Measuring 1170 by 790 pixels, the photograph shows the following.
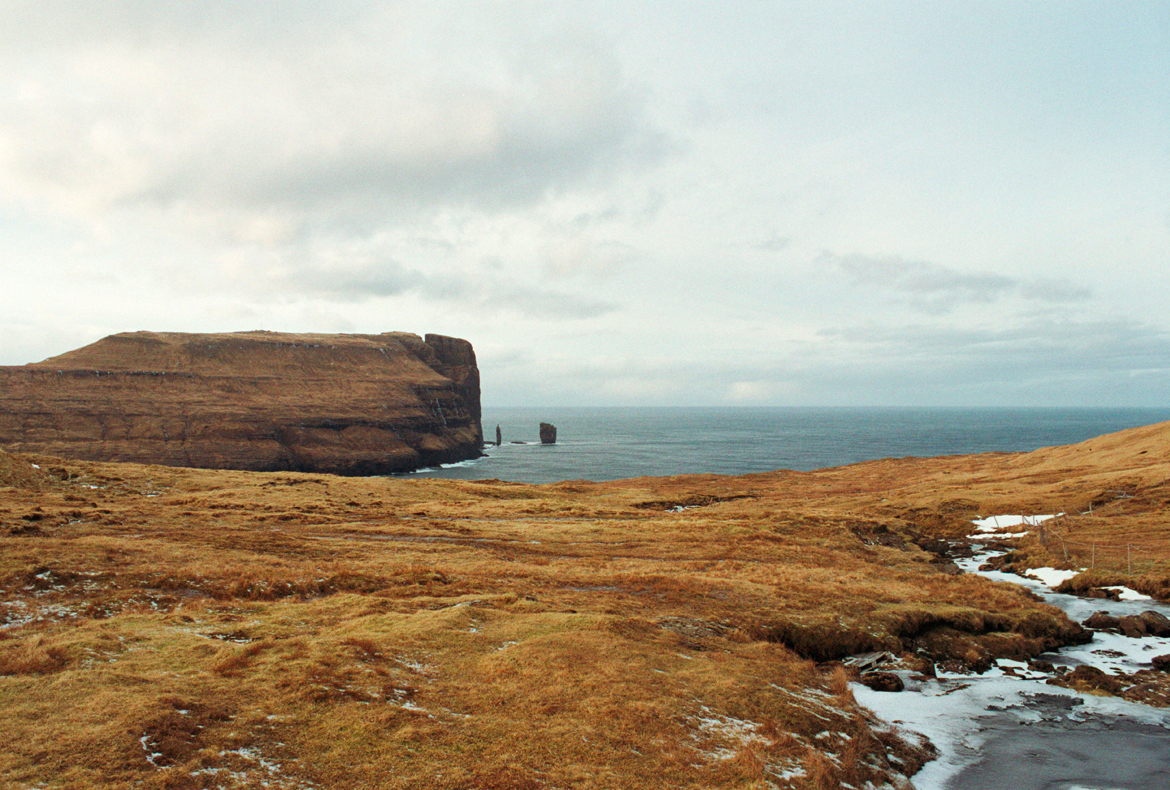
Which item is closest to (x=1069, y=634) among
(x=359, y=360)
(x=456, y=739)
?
(x=456, y=739)

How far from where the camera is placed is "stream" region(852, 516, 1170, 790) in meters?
15.3

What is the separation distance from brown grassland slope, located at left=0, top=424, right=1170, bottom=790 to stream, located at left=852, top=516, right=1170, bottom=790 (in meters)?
1.13

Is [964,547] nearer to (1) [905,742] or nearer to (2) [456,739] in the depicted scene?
(1) [905,742]

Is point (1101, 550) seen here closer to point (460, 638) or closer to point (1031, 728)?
point (1031, 728)

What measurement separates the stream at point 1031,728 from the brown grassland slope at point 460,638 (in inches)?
44.5

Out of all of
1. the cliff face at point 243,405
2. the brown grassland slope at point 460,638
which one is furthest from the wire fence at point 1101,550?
the cliff face at point 243,405

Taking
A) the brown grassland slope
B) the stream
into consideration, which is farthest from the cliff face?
the stream

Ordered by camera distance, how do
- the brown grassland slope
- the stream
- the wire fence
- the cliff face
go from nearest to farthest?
the brown grassland slope, the stream, the wire fence, the cliff face

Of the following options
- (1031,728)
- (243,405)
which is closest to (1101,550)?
(1031,728)

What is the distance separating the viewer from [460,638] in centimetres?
1775

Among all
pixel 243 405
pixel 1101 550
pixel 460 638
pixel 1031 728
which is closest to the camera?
pixel 460 638

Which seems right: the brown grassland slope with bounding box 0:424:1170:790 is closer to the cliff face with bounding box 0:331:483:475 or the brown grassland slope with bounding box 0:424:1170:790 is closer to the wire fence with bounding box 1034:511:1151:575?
the wire fence with bounding box 1034:511:1151:575

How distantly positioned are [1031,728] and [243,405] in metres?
146

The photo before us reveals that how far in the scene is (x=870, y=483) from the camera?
85.1 m
